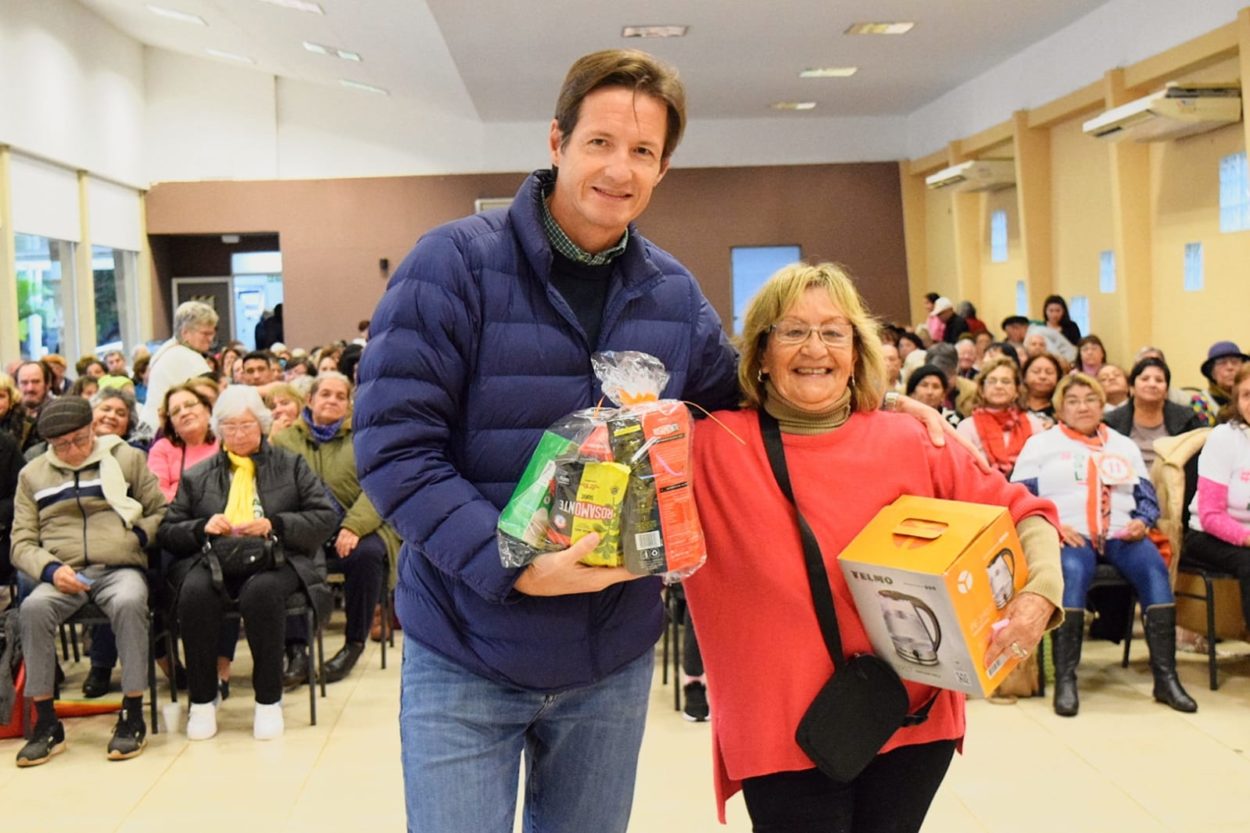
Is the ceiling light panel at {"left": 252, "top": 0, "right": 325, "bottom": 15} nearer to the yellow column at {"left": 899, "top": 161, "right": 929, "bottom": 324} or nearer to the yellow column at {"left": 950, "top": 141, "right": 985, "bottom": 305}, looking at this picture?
the yellow column at {"left": 950, "top": 141, "right": 985, "bottom": 305}

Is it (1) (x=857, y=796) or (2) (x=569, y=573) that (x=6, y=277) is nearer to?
(1) (x=857, y=796)

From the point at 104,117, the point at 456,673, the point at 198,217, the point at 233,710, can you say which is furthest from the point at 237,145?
the point at 456,673

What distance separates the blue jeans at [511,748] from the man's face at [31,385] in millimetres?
6677

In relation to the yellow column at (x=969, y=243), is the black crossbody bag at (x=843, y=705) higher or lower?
lower

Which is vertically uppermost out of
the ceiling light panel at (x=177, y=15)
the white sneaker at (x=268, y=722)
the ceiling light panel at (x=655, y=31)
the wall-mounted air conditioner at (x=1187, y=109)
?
the ceiling light panel at (x=177, y=15)

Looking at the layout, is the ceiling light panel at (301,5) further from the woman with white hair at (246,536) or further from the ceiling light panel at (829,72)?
the woman with white hair at (246,536)

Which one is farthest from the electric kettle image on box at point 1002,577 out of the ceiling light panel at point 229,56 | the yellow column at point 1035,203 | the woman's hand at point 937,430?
the ceiling light panel at point 229,56

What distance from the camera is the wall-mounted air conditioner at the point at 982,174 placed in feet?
44.9

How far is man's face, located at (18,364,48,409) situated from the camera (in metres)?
7.59

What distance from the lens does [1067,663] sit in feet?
16.1

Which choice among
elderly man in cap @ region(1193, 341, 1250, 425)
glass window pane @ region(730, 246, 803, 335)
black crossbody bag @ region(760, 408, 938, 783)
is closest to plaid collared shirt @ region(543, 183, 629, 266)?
black crossbody bag @ region(760, 408, 938, 783)

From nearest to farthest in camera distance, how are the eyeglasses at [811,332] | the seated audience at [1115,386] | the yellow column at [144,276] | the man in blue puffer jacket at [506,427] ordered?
the man in blue puffer jacket at [506,427] → the eyeglasses at [811,332] → the seated audience at [1115,386] → the yellow column at [144,276]

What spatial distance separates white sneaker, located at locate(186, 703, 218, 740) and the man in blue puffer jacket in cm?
333

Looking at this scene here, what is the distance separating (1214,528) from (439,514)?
4441 millimetres
